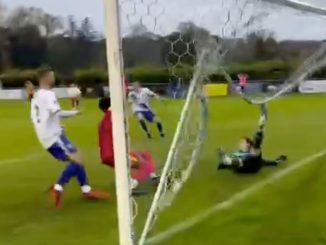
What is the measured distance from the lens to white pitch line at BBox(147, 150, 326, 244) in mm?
5466

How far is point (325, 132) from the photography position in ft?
43.1

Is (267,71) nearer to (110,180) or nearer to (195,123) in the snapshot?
(110,180)

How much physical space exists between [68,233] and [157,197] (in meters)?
1.00

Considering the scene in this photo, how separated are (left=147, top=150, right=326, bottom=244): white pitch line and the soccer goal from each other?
118 millimetres

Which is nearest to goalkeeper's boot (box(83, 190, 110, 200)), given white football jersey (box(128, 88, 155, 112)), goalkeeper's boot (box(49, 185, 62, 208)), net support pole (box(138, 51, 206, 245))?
goalkeeper's boot (box(49, 185, 62, 208))

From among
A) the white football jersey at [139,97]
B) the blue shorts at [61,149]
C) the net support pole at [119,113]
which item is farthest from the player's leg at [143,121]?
the net support pole at [119,113]

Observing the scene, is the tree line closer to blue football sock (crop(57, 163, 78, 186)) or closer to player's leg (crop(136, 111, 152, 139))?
player's leg (crop(136, 111, 152, 139))

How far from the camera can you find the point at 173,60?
5.33 m

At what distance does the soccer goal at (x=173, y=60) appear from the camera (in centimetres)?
454

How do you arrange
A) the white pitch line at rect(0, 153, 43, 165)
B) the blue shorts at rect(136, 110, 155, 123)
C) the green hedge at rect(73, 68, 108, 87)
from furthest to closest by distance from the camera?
the green hedge at rect(73, 68, 108, 87) < the white pitch line at rect(0, 153, 43, 165) < the blue shorts at rect(136, 110, 155, 123)

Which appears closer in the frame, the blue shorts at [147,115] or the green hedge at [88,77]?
the blue shorts at [147,115]

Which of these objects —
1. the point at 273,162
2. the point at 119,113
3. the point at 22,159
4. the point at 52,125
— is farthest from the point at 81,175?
the point at 22,159

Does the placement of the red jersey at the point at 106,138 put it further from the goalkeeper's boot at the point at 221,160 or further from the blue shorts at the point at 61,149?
the goalkeeper's boot at the point at 221,160

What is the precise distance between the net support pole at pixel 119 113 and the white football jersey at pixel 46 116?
2142 mm
